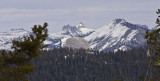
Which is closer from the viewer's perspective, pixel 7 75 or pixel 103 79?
pixel 7 75

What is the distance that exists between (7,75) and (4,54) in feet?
6.17

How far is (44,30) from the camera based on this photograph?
2730 centimetres

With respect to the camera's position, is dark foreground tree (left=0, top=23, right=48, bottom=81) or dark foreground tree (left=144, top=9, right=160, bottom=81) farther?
dark foreground tree (left=0, top=23, right=48, bottom=81)

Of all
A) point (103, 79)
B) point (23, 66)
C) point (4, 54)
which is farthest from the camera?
point (103, 79)

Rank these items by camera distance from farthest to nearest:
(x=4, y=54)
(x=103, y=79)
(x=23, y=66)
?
(x=103, y=79)
(x=4, y=54)
(x=23, y=66)

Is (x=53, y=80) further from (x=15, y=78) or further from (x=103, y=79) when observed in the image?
(x=15, y=78)

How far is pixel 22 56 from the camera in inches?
1015

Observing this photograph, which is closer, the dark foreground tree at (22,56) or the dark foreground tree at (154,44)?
the dark foreground tree at (154,44)

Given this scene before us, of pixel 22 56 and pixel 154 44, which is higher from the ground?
pixel 154 44

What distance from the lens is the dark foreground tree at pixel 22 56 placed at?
2586cm

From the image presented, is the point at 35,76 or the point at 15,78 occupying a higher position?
the point at 15,78

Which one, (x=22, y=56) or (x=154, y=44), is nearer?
(x=22, y=56)

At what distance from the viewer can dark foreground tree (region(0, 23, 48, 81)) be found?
84.8 ft

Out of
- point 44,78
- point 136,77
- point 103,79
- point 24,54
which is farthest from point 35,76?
point 24,54
